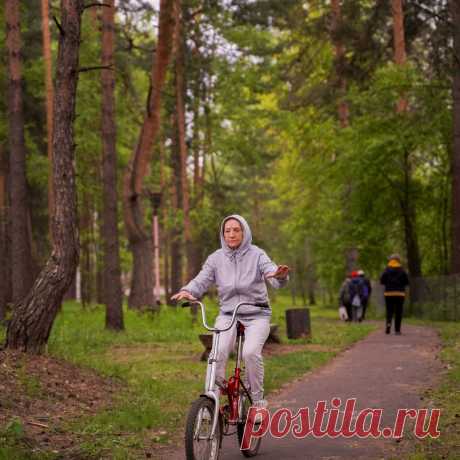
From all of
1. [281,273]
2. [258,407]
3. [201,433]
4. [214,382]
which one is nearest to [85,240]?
[258,407]

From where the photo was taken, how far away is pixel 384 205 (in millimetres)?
31984

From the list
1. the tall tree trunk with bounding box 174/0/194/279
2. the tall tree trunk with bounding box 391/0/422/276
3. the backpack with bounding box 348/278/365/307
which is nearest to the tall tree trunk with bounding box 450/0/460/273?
the backpack with bounding box 348/278/365/307

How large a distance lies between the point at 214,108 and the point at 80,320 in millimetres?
15982

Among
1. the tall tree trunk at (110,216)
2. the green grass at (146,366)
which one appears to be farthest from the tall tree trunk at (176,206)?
the tall tree trunk at (110,216)

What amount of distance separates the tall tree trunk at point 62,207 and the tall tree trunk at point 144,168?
833 cm

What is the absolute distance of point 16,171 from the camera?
1961cm

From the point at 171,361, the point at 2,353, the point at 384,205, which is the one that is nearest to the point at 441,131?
the point at 384,205

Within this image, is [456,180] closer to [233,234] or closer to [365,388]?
[365,388]

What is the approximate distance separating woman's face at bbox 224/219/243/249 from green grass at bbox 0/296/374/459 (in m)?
2.04

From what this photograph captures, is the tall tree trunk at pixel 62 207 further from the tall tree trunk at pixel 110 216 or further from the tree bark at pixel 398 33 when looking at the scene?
the tree bark at pixel 398 33

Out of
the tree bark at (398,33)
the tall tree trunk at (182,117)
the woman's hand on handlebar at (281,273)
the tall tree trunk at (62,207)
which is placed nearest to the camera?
the woman's hand on handlebar at (281,273)

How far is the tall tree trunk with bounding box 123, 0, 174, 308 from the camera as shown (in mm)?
20766

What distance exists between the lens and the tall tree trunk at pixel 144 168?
20766 millimetres

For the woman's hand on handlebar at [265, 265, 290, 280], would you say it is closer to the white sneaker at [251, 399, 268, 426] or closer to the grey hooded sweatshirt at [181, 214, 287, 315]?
the grey hooded sweatshirt at [181, 214, 287, 315]
